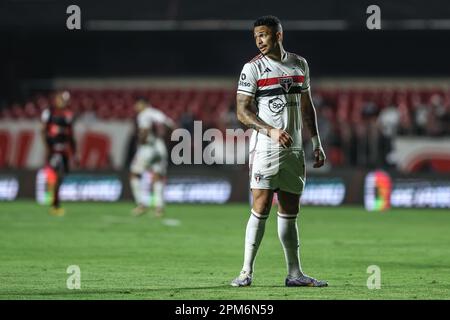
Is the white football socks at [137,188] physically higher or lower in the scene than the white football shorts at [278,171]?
lower

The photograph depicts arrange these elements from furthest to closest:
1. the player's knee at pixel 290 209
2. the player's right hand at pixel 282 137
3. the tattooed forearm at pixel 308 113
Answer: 1. the tattooed forearm at pixel 308 113
2. the player's knee at pixel 290 209
3. the player's right hand at pixel 282 137

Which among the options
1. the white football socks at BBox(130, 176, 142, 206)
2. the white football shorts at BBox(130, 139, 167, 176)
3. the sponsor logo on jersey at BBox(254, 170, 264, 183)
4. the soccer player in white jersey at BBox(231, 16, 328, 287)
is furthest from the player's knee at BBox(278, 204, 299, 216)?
the white football shorts at BBox(130, 139, 167, 176)

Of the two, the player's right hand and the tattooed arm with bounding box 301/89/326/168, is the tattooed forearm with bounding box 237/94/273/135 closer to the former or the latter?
the player's right hand

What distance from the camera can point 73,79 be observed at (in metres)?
37.7

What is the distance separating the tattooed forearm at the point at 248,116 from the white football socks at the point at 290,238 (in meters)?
0.88

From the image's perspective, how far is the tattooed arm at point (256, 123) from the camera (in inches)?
410

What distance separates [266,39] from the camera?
10.7m

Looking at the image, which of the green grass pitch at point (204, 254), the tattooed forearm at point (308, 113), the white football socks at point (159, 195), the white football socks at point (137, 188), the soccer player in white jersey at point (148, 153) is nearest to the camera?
the green grass pitch at point (204, 254)

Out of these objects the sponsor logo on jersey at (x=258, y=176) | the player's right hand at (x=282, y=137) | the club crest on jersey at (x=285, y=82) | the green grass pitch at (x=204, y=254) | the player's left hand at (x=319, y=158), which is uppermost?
the club crest on jersey at (x=285, y=82)

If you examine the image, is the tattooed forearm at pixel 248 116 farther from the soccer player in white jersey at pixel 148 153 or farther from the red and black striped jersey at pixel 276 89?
the soccer player in white jersey at pixel 148 153

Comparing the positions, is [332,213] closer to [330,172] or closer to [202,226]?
[330,172]

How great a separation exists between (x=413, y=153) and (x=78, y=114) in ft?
31.8

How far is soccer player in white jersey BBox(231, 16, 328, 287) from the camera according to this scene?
423 inches

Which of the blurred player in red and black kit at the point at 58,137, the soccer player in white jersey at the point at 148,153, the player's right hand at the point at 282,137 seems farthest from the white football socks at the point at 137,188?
the player's right hand at the point at 282,137
